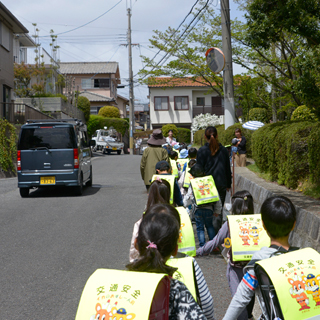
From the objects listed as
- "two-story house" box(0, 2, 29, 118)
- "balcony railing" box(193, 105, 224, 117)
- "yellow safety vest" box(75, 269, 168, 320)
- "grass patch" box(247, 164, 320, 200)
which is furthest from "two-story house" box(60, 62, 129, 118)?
"yellow safety vest" box(75, 269, 168, 320)

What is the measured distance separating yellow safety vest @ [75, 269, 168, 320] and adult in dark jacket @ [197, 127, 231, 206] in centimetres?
451

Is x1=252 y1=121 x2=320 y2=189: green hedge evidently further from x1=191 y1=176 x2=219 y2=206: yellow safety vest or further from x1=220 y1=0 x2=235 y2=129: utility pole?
x1=220 y1=0 x2=235 y2=129: utility pole

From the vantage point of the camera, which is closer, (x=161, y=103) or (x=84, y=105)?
(x=84, y=105)

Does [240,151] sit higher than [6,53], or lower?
Result: lower

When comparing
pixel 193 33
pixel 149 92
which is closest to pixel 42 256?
pixel 193 33

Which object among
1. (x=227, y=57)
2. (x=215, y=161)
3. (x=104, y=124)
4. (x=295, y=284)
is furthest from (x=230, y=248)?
(x=104, y=124)

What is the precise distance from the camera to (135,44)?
1649 inches

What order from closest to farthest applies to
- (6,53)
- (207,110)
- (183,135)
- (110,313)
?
(110,313)
(6,53)
(183,135)
(207,110)

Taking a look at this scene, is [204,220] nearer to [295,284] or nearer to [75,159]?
[295,284]

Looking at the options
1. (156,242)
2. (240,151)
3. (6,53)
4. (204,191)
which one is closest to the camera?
(156,242)

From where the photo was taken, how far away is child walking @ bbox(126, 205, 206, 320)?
207 centimetres

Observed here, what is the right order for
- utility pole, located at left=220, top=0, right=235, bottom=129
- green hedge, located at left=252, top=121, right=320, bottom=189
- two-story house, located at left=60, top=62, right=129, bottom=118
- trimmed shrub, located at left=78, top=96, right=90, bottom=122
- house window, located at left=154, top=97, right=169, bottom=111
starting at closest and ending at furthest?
green hedge, located at left=252, top=121, right=320, bottom=189 → utility pole, located at left=220, top=0, right=235, bottom=129 → trimmed shrub, located at left=78, top=96, right=90, bottom=122 → house window, located at left=154, top=97, right=169, bottom=111 → two-story house, located at left=60, top=62, right=129, bottom=118

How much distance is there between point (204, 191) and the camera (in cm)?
593

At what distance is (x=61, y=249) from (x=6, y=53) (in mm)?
19532
